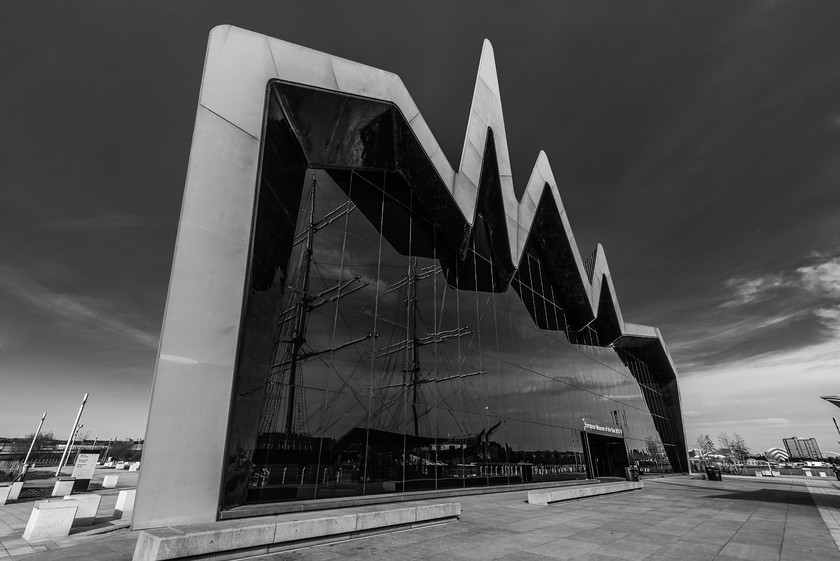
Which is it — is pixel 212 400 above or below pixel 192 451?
above

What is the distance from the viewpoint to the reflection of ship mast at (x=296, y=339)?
9.36 m

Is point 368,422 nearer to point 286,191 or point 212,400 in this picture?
point 212,400

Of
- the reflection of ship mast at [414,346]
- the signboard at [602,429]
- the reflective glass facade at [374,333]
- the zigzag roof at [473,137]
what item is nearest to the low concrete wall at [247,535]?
the reflective glass facade at [374,333]

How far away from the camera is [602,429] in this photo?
1094 inches

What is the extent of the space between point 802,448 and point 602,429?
734 feet

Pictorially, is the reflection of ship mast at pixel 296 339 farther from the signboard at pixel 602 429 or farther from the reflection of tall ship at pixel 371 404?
the signboard at pixel 602 429

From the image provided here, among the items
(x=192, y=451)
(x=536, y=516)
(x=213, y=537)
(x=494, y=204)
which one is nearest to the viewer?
(x=213, y=537)

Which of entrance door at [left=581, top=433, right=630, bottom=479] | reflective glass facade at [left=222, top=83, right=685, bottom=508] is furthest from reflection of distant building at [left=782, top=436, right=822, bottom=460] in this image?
reflective glass facade at [left=222, top=83, right=685, bottom=508]

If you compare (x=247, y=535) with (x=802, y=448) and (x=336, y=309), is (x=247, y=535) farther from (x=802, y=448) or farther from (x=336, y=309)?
(x=802, y=448)

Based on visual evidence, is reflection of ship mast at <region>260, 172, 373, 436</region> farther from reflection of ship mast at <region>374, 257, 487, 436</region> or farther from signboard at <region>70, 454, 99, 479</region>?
signboard at <region>70, 454, 99, 479</region>

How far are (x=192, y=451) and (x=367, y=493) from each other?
539cm

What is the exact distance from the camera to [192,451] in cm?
723

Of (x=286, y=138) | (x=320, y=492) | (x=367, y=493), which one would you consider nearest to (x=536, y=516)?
(x=367, y=493)

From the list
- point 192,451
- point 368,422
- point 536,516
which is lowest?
point 536,516
